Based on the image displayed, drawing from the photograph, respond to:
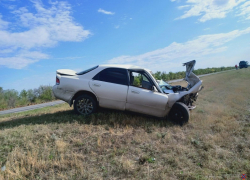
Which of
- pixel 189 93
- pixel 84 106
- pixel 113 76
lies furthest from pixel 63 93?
pixel 189 93

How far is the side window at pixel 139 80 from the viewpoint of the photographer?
5515 mm

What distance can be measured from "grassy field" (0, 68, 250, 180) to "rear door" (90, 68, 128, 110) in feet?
1.64

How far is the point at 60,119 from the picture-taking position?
5.46 m

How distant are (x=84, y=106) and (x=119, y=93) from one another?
1259 mm

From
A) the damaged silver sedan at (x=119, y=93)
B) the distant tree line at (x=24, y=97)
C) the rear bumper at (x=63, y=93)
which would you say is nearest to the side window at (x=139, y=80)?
the damaged silver sedan at (x=119, y=93)

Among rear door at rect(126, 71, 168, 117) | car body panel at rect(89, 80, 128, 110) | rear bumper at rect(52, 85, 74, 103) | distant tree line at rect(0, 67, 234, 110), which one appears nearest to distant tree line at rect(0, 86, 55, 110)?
distant tree line at rect(0, 67, 234, 110)

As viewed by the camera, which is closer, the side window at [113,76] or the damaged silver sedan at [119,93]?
the damaged silver sedan at [119,93]

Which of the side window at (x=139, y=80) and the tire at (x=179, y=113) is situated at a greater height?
the side window at (x=139, y=80)

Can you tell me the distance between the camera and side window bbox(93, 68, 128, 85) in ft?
17.8

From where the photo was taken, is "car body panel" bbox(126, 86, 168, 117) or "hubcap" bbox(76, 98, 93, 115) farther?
"hubcap" bbox(76, 98, 93, 115)

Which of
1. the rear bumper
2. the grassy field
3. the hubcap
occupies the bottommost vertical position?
the grassy field

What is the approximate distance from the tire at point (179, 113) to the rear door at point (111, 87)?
158 centimetres

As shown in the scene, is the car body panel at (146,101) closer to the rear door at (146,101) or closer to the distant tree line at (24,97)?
the rear door at (146,101)

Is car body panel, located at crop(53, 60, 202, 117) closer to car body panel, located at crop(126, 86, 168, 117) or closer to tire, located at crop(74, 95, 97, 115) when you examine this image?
car body panel, located at crop(126, 86, 168, 117)
